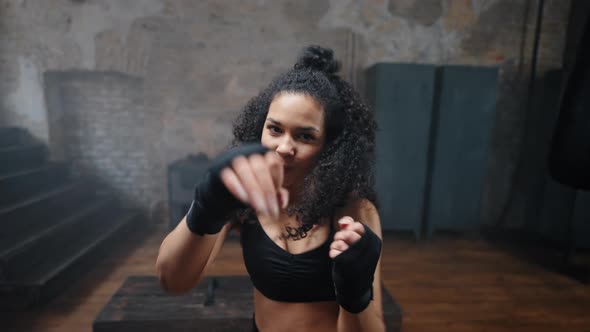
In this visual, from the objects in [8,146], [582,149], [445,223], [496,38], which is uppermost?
[496,38]

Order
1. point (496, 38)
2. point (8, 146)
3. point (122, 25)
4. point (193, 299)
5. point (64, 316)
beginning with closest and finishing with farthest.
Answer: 1. point (193, 299)
2. point (64, 316)
3. point (8, 146)
4. point (122, 25)
5. point (496, 38)

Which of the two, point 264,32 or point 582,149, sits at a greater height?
point 264,32

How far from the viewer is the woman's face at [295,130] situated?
93 centimetres

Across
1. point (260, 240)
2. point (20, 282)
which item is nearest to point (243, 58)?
point (20, 282)

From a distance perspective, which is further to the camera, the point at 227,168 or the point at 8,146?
the point at 8,146

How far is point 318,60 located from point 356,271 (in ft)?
2.39

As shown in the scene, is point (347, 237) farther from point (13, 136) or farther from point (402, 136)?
point (13, 136)

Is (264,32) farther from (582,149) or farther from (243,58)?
(582,149)

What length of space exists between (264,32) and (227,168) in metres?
3.89

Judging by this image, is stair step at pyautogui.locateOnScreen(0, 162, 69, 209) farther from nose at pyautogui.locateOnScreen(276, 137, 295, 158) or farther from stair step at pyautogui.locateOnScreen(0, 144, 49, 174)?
nose at pyautogui.locateOnScreen(276, 137, 295, 158)

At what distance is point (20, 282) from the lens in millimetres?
2398

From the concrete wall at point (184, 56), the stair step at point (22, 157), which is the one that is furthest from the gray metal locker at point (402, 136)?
the stair step at point (22, 157)

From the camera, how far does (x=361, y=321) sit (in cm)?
87

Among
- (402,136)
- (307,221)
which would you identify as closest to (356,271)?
(307,221)
